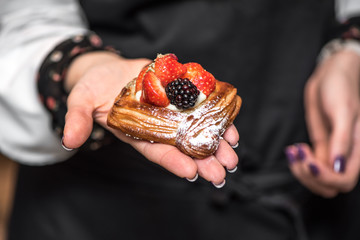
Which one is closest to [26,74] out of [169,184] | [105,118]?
[105,118]

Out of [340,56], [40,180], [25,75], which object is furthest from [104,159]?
[340,56]

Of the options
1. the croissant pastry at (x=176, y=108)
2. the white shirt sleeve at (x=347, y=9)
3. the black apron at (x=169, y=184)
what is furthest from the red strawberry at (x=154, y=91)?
the white shirt sleeve at (x=347, y=9)

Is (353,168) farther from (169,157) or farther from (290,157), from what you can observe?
(169,157)

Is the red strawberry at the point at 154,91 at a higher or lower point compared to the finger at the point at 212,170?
higher

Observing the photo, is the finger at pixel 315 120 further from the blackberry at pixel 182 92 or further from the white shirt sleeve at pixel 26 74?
the white shirt sleeve at pixel 26 74

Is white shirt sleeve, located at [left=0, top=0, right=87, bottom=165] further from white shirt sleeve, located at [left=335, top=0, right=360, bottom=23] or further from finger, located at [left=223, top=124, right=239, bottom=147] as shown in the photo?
white shirt sleeve, located at [left=335, top=0, right=360, bottom=23]
